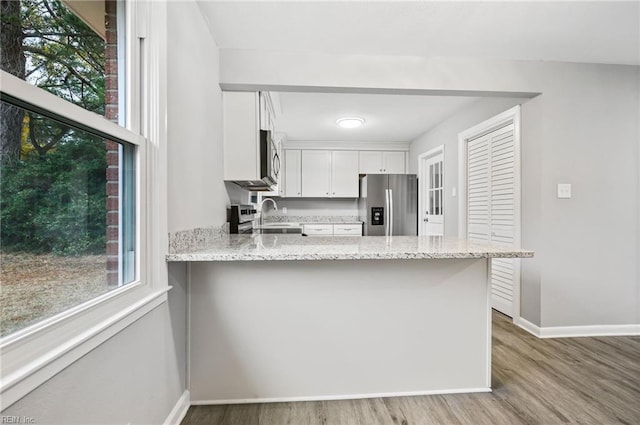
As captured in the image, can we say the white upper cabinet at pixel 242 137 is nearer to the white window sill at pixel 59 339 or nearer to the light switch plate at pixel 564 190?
Answer: the white window sill at pixel 59 339

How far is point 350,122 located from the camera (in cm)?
405

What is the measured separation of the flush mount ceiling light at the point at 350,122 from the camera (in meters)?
4.00

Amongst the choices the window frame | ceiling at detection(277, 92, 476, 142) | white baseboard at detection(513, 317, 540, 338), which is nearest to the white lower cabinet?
ceiling at detection(277, 92, 476, 142)

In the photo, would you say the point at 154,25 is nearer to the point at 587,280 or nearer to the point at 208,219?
the point at 208,219

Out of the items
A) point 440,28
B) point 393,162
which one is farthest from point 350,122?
point 440,28

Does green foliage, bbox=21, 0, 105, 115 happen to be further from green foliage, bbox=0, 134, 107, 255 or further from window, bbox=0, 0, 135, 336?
green foliage, bbox=0, 134, 107, 255

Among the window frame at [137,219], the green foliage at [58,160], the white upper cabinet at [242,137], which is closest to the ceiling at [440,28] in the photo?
the white upper cabinet at [242,137]

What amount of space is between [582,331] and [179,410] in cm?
310

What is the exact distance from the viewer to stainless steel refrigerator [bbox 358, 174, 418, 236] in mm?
4805

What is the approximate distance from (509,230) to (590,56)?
1.54 m

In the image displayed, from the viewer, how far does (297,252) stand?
1.46 metres

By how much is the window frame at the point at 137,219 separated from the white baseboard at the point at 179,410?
60 centimetres

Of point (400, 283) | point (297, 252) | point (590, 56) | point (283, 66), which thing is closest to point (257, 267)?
point (297, 252)

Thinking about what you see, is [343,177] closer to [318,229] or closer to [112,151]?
[318,229]
